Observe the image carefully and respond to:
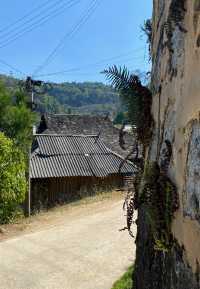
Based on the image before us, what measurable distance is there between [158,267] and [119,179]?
71.0 ft

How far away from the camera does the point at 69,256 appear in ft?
33.7

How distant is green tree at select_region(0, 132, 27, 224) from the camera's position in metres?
14.4

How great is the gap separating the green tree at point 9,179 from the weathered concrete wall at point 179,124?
11.0 metres

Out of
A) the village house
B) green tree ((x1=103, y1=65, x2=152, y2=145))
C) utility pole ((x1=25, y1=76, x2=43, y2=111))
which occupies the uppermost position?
utility pole ((x1=25, y1=76, x2=43, y2=111))

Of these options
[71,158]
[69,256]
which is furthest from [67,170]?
[69,256]

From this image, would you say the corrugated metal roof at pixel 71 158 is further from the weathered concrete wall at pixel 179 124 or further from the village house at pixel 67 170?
the weathered concrete wall at pixel 179 124

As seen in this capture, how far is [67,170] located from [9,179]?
11.1m

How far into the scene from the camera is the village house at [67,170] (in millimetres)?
24609

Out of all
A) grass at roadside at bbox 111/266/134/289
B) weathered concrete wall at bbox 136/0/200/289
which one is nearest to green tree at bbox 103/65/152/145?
weathered concrete wall at bbox 136/0/200/289

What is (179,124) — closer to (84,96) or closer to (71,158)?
(71,158)

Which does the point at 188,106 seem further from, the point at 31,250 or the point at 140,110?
the point at 31,250

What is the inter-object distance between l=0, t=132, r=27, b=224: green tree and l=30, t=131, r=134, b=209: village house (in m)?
8.08

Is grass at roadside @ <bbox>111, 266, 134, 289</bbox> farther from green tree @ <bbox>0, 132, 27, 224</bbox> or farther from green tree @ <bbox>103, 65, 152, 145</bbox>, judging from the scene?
green tree @ <bbox>0, 132, 27, 224</bbox>

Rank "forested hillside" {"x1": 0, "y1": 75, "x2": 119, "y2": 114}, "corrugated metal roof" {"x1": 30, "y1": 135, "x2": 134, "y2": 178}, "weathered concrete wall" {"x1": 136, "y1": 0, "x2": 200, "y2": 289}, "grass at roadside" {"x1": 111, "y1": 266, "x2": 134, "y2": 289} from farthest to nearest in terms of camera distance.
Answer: "forested hillside" {"x1": 0, "y1": 75, "x2": 119, "y2": 114} → "corrugated metal roof" {"x1": 30, "y1": 135, "x2": 134, "y2": 178} → "grass at roadside" {"x1": 111, "y1": 266, "x2": 134, "y2": 289} → "weathered concrete wall" {"x1": 136, "y1": 0, "x2": 200, "y2": 289}
